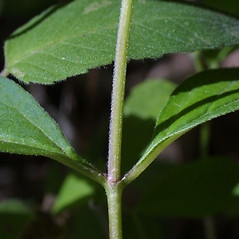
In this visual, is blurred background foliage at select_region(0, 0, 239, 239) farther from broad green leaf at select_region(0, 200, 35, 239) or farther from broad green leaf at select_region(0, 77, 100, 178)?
broad green leaf at select_region(0, 77, 100, 178)

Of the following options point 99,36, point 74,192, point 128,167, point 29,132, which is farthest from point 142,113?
point 29,132

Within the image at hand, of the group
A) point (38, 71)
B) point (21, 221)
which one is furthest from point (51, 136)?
point (21, 221)

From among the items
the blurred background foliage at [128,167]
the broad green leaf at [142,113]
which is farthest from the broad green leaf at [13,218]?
the broad green leaf at [142,113]

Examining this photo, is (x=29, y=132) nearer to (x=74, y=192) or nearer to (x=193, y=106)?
(x=193, y=106)

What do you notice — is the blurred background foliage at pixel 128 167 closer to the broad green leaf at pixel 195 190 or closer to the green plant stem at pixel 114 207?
the broad green leaf at pixel 195 190

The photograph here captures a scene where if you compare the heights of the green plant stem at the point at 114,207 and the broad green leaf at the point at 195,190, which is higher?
the broad green leaf at the point at 195,190

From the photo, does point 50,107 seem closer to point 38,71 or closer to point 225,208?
point 225,208

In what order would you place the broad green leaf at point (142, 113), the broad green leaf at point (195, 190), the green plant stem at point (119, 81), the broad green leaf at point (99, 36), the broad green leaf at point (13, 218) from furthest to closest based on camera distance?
the broad green leaf at point (13, 218) → the broad green leaf at point (142, 113) → the broad green leaf at point (195, 190) → the broad green leaf at point (99, 36) → the green plant stem at point (119, 81)
